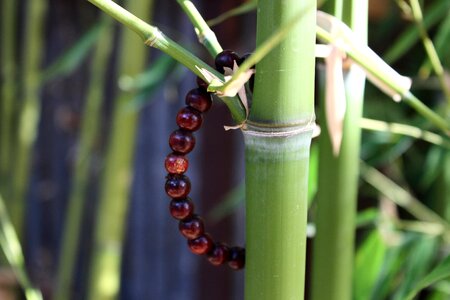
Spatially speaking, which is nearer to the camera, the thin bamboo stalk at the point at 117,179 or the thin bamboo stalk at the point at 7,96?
the thin bamboo stalk at the point at 117,179

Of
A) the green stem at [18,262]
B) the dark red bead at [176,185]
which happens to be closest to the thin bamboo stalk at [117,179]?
the green stem at [18,262]

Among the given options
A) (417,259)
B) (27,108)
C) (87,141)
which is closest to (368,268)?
(417,259)

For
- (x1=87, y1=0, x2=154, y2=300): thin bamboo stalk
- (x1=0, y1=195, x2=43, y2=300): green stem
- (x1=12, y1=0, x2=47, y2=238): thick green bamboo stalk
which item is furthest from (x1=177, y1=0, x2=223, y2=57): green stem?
(x1=12, y1=0, x2=47, y2=238): thick green bamboo stalk

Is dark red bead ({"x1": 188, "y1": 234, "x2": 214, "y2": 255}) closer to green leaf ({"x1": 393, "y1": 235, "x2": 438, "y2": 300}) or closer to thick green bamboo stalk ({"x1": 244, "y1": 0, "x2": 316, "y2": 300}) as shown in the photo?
thick green bamboo stalk ({"x1": 244, "y1": 0, "x2": 316, "y2": 300})

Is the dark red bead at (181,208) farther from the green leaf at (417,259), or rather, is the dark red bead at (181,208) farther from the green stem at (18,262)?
the green leaf at (417,259)

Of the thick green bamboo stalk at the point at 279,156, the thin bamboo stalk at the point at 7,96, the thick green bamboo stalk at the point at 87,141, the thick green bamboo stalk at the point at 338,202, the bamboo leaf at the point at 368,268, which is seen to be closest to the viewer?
the thick green bamboo stalk at the point at 279,156

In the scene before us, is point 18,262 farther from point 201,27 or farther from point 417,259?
point 417,259

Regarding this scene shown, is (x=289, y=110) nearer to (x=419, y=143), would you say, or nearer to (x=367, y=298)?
(x=367, y=298)
